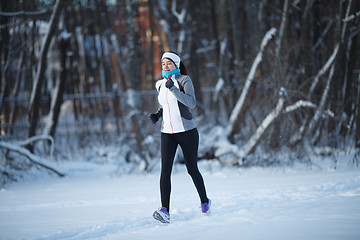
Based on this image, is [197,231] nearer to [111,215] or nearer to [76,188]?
[111,215]

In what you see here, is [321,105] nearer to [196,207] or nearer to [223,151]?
[223,151]

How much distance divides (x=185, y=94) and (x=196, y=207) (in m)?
1.64

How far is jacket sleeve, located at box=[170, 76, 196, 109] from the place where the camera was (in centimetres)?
429

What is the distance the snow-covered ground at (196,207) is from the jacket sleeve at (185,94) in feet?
4.10

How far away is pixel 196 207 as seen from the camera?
5.23 meters

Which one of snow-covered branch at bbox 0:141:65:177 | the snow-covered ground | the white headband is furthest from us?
snow-covered branch at bbox 0:141:65:177

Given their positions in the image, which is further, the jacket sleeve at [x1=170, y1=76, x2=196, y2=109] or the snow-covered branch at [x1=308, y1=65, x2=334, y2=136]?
the snow-covered branch at [x1=308, y1=65, x2=334, y2=136]

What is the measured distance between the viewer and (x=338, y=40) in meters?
8.34

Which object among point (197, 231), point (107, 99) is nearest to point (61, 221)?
point (197, 231)

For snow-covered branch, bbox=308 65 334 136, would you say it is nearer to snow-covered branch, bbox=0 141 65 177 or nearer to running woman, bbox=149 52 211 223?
running woman, bbox=149 52 211 223

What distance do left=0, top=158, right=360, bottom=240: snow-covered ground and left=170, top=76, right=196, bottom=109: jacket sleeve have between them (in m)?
1.25

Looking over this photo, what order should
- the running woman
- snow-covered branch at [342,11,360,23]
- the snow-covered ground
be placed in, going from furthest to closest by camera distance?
snow-covered branch at [342,11,360,23] → the running woman → the snow-covered ground

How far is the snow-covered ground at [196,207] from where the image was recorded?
3930 mm

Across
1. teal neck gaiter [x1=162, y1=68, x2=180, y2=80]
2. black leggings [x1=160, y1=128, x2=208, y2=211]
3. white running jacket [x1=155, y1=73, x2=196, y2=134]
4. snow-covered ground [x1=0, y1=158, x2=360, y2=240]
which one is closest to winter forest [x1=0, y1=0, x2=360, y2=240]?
snow-covered ground [x1=0, y1=158, x2=360, y2=240]
